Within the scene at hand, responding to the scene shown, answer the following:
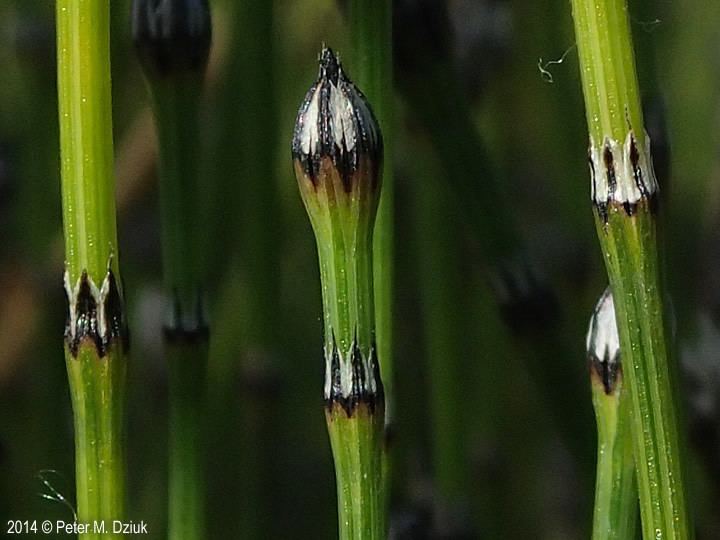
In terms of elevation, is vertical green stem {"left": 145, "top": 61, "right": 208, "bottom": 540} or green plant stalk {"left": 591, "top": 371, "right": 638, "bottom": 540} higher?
vertical green stem {"left": 145, "top": 61, "right": 208, "bottom": 540}

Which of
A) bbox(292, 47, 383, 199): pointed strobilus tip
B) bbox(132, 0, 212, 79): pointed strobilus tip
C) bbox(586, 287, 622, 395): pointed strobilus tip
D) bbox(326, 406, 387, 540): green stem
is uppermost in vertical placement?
bbox(132, 0, 212, 79): pointed strobilus tip

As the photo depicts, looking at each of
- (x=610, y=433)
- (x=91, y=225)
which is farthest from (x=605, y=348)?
(x=91, y=225)

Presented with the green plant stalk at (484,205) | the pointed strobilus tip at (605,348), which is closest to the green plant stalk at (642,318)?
the pointed strobilus tip at (605,348)

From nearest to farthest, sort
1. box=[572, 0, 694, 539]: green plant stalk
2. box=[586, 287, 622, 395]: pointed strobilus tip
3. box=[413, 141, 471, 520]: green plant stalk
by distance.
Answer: box=[572, 0, 694, 539]: green plant stalk, box=[586, 287, 622, 395]: pointed strobilus tip, box=[413, 141, 471, 520]: green plant stalk

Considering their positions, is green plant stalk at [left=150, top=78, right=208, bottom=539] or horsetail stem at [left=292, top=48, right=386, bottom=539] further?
green plant stalk at [left=150, top=78, right=208, bottom=539]

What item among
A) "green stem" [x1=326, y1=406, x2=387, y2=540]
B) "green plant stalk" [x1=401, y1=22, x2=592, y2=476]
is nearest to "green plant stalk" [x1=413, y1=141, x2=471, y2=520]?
"green plant stalk" [x1=401, y1=22, x2=592, y2=476]

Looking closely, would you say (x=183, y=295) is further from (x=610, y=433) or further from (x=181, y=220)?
(x=610, y=433)

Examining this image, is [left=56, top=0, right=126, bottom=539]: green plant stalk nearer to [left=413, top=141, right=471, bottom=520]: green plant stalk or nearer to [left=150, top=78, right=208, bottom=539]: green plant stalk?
[left=150, top=78, right=208, bottom=539]: green plant stalk
